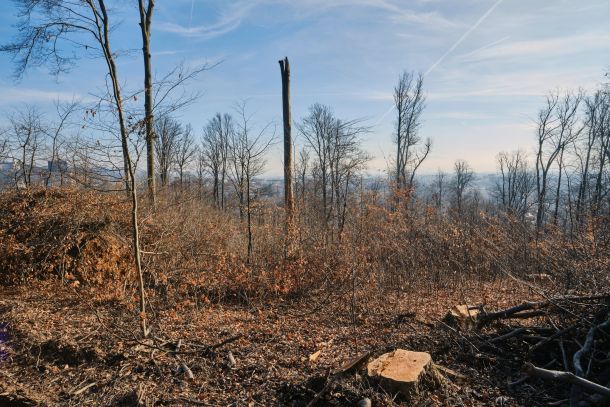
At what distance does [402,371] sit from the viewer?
3.79m

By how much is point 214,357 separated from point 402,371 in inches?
96.0

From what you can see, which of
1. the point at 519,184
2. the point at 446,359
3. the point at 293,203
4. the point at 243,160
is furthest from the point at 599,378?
the point at 519,184

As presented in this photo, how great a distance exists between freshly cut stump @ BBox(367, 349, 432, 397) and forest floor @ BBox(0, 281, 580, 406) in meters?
0.11

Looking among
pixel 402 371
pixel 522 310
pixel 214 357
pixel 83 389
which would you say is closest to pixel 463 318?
pixel 522 310

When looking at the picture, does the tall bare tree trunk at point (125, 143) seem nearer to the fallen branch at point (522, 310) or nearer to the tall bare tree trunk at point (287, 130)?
the fallen branch at point (522, 310)

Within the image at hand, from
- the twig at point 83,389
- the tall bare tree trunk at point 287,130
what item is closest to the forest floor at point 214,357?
the twig at point 83,389

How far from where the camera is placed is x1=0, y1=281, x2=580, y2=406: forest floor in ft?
12.7

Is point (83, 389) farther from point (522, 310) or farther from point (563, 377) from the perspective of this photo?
point (522, 310)

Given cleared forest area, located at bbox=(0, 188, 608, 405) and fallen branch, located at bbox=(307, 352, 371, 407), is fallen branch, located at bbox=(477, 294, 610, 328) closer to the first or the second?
cleared forest area, located at bbox=(0, 188, 608, 405)

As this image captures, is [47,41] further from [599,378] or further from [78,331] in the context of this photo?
[599,378]

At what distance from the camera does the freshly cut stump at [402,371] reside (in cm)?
362

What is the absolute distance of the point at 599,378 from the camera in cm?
384

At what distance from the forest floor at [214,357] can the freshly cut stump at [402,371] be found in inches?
4.4

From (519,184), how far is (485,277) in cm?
3430
